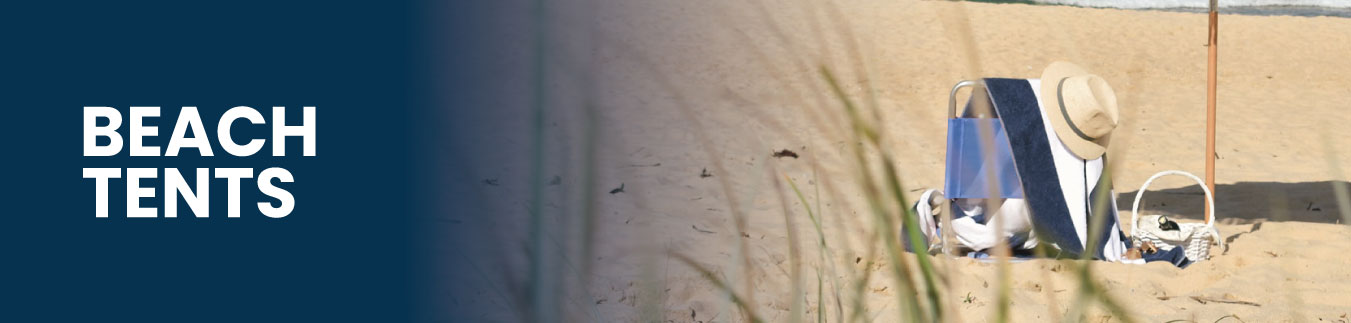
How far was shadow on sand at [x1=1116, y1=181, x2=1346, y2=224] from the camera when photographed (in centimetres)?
535

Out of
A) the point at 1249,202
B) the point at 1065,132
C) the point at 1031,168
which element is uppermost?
the point at 1065,132

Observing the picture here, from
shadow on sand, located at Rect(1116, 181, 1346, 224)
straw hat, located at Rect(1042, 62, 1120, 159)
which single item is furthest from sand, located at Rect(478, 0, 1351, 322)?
straw hat, located at Rect(1042, 62, 1120, 159)

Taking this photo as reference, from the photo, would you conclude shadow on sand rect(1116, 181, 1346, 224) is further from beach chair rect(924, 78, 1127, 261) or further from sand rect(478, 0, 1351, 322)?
beach chair rect(924, 78, 1127, 261)

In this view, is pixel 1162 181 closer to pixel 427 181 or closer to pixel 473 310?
pixel 427 181

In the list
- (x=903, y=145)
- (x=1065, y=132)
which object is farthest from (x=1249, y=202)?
(x=903, y=145)

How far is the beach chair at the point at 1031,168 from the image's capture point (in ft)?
13.2

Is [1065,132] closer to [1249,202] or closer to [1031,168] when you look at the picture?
[1031,168]

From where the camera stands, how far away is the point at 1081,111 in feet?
13.1

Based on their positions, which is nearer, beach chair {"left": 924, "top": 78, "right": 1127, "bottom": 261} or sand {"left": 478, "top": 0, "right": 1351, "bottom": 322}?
sand {"left": 478, "top": 0, "right": 1351, "bottom": 322}

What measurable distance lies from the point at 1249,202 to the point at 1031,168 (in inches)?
95.0

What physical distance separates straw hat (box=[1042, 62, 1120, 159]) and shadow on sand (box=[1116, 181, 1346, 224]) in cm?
140

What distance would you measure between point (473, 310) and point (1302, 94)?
10269mm

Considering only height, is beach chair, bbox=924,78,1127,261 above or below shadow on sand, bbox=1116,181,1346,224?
above

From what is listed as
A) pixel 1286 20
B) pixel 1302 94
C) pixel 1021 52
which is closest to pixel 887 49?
pixel 1021 52
